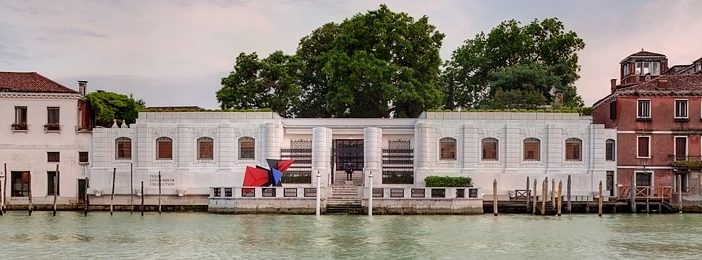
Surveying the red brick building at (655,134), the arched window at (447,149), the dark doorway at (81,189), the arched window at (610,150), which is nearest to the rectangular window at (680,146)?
the red brick building at (655,134)

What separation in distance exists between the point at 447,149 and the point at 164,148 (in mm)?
13890

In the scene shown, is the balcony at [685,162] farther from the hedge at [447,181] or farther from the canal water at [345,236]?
the hedge at [447,181]

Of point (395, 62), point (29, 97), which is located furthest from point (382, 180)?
point (29, 97)

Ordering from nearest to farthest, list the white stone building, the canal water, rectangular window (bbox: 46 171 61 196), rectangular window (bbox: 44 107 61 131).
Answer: the canal water → the white stone building → rectangular window (bbox: 46 171 61 196) → rectangular window (bbox: 44 107 61 131)

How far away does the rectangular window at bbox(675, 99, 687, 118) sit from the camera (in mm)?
49594

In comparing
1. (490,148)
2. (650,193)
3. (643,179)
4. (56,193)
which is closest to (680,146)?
(643,179)

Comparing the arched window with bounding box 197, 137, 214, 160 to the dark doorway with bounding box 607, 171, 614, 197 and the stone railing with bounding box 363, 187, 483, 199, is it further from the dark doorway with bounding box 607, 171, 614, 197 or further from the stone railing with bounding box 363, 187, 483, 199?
the dark doorway with bounding box 607, 171, 614, 197

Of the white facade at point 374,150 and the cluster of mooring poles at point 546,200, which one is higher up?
the white facade at point 374,150

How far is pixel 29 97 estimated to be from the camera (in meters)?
49.2

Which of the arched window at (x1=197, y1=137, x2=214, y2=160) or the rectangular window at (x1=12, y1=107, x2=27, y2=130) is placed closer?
the rectangular window at (x1=12, y1=107, x2=27, y2=130)

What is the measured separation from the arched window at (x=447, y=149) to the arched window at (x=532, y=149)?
3510 mm

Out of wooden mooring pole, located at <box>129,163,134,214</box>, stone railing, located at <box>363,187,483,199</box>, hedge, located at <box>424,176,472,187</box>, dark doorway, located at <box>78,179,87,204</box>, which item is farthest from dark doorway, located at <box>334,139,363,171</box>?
dark doorway, located at <box>78,179,87,204</box>

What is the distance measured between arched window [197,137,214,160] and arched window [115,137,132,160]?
3.37 m

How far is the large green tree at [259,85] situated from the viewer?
6019 centimetres
